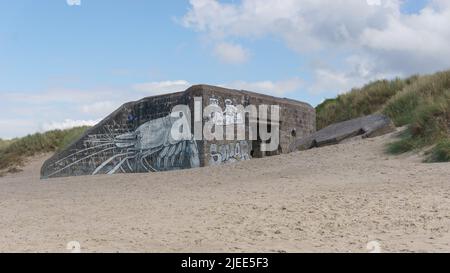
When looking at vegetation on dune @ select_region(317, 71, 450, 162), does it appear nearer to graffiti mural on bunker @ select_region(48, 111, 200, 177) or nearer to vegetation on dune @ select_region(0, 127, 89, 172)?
graffiti mural on bunker @ select_region(48, 111, 200, 177)

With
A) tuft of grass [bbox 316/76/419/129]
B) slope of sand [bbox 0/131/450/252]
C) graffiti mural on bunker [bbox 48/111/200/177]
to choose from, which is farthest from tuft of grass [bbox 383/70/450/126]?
graffiti mural on bunker [bbox 48/111/200/177]

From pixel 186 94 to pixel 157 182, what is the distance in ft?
13.2

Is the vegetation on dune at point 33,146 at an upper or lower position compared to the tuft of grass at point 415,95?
lower

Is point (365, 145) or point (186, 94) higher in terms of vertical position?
point (186, 94)

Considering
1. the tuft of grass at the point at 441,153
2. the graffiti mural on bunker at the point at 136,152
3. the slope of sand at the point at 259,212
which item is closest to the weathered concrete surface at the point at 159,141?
the graffiti mural on bunker at the point at 136,152

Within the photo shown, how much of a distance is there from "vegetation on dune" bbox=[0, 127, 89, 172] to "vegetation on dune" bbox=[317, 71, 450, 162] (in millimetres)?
12098

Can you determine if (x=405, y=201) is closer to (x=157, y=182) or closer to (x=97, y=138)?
(x=157, y=182)

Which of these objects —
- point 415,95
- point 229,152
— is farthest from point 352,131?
point 415,95

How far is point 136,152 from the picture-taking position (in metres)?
16.3

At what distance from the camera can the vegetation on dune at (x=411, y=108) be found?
10.9 m

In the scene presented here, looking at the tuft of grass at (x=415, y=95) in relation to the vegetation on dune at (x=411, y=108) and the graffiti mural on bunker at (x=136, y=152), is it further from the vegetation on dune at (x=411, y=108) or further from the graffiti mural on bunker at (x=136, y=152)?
the graffiti mural on bunker at (x=136, y=152)

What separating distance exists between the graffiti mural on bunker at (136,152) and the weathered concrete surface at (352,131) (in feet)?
10.3

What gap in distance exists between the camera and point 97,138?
676 inches
